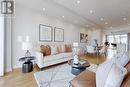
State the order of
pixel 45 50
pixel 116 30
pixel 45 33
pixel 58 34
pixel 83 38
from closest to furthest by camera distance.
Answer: pixel 45 50 < pixel 45 33 < pixel 58 34 < pixel 83 38 < pixel 116 30

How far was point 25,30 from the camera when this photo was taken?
4.37 m

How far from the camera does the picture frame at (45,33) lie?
16.7 ft

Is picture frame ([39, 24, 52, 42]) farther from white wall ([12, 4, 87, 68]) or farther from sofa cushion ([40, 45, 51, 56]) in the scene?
sofa cushion ([40, 45, 51, 56])

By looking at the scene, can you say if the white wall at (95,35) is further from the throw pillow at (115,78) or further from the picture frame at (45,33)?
the throw pillow at (115,78)

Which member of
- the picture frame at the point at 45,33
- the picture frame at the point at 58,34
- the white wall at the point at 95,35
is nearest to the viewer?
the picture frame at the point at 45,33

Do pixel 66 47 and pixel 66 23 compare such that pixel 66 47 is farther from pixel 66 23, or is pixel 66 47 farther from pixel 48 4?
pixel 48 4

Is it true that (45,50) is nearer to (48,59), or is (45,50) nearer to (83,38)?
(48,59)

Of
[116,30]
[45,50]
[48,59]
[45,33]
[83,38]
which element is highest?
[116,30]

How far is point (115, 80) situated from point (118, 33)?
39.8 feet

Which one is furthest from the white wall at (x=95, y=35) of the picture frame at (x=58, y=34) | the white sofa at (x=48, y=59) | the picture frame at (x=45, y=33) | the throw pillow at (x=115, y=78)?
the throw pillow at (x=115, y=78)

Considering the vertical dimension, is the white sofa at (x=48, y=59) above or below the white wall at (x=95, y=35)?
below

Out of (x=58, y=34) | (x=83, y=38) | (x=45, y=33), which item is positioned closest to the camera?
(x=45, y=33)

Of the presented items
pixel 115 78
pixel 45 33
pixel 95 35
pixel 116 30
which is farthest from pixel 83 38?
pixel 115 78

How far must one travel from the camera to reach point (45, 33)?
532 centimetres
